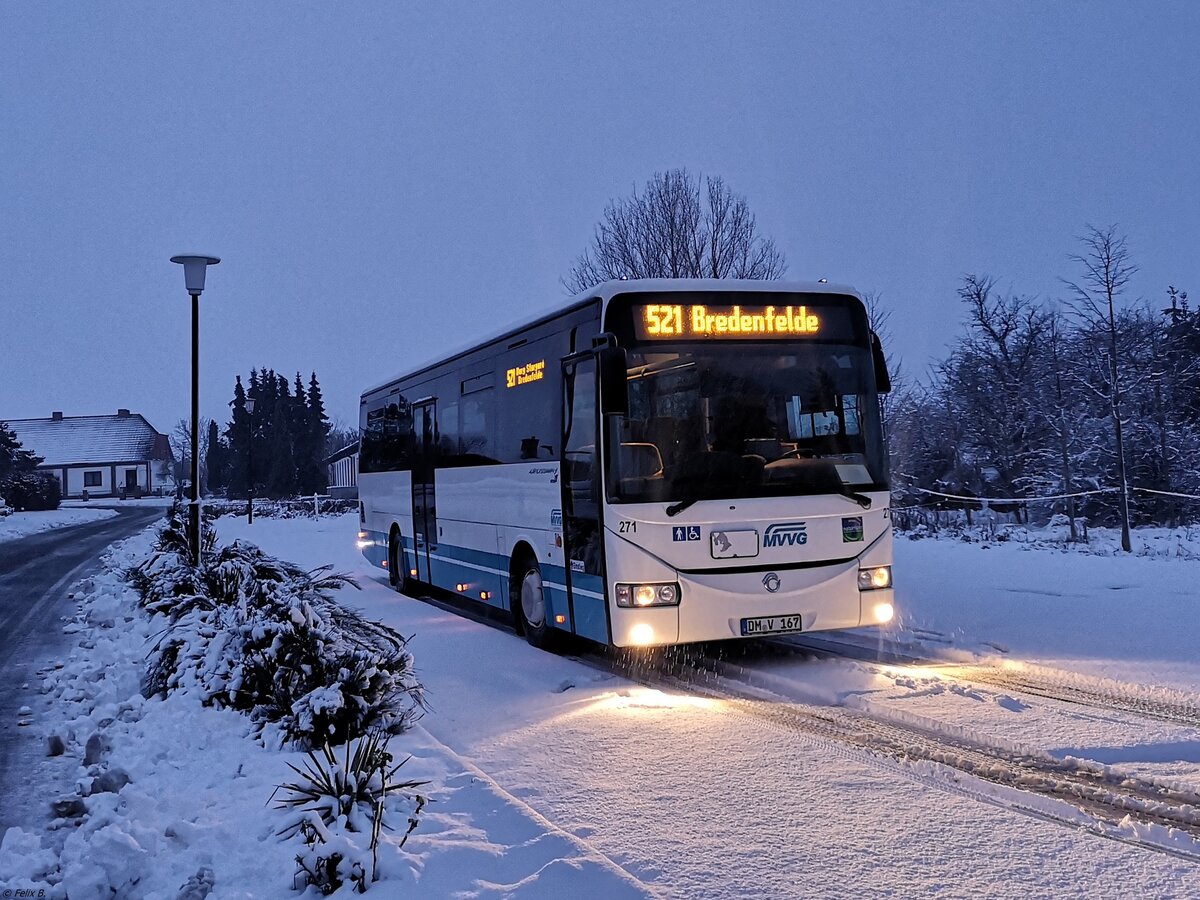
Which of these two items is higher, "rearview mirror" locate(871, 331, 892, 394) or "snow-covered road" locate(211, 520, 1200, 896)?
"rearview mirror" locate(871, 331, 892, 394)

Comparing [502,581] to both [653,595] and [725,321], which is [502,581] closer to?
[653,595]

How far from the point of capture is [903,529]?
25.5 metres

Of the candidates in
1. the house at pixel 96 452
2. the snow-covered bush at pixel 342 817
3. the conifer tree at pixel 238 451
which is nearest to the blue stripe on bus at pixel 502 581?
the snow-covered bush at pixel 342 817

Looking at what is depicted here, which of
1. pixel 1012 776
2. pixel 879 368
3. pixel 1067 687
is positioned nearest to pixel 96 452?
pixel 879 368

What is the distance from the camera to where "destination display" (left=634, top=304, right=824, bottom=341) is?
8.64 metres

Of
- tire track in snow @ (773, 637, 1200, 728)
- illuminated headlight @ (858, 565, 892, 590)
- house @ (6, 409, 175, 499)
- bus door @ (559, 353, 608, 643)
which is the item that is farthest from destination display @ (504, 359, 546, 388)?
house @ (6, 409, 175, 499)

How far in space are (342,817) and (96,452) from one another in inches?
4441

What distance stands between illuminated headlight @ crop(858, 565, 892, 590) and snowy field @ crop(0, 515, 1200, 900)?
715 mm

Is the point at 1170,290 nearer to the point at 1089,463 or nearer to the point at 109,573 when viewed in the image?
the point at 1089,463

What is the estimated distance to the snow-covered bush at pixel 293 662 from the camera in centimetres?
644

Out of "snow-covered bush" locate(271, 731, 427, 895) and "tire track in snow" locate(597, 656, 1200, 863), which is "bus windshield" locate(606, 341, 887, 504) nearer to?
"tire track in snow" locate(597, 656, 1200, 863)

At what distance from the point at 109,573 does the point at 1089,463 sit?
24745 millimetres

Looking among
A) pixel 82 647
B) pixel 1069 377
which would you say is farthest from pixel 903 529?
pixel 82 647

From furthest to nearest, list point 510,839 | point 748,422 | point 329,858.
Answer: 1. point 748,422
2. point 510,839
3. point 329,858
